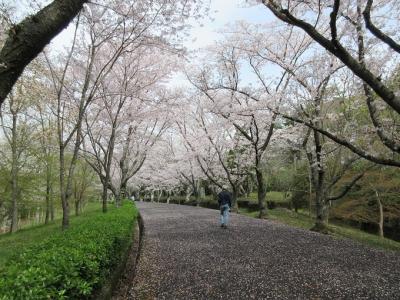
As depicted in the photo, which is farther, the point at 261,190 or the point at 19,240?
the point at 261,190

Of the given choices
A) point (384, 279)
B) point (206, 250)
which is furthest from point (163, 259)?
point (384, 279)

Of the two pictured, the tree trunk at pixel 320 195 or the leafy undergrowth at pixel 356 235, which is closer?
the leafy undergrowth at pixel 356 235

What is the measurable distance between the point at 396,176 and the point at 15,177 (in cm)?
2374

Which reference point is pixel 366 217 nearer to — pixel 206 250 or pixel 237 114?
pixel 237 114

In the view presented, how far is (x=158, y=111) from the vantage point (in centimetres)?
2167

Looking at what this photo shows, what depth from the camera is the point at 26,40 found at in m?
3.20

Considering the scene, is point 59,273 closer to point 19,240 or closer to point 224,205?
point 224,205

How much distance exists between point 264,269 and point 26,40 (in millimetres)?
6680

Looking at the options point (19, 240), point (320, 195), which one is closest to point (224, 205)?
point (320, 195)

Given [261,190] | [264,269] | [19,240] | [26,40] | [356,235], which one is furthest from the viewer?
[261,190]

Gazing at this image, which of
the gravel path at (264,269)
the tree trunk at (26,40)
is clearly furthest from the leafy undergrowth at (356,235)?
the tree trunk at (26,40)

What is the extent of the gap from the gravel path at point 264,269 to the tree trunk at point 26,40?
183 inches

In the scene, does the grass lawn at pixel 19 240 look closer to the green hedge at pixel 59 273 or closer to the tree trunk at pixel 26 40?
the green hedge at pixel 59 273

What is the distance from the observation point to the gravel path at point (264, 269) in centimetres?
612
